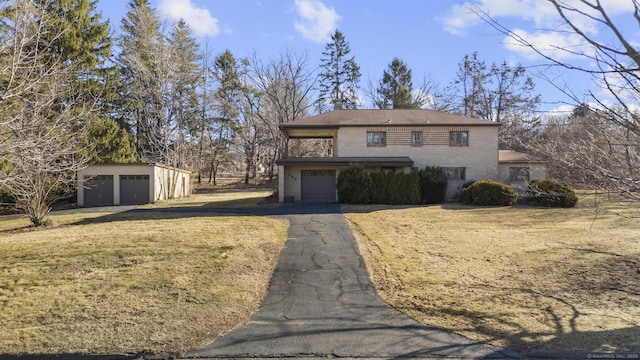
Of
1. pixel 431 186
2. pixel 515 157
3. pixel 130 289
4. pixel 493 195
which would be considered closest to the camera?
pixel 130 289

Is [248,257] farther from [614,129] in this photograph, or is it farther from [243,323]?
[614,129]

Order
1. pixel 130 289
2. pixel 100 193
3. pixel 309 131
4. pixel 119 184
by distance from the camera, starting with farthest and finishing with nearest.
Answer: pixel 309 131 < pixel 119 184 < pixel 100 193 < pixel 130 289

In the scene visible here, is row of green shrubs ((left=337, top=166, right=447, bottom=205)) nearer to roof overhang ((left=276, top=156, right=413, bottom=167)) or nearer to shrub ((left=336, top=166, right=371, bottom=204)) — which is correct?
shrub ((left=336, top=166, right=371, bottom=204))

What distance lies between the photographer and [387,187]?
23234 millimetres

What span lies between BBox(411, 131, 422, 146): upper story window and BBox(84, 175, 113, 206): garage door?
20.4m

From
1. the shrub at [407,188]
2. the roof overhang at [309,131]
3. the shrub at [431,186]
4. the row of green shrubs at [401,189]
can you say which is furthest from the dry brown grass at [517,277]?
the roof overhang at [309,131]

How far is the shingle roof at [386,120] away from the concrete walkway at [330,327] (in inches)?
692

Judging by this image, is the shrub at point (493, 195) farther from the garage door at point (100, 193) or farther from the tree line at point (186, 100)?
the garage door at point (100, 193)

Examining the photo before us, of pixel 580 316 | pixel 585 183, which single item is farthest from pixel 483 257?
pixel 585 183

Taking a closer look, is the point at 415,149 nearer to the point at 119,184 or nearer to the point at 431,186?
the point at 431,186

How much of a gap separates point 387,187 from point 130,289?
58.1ft

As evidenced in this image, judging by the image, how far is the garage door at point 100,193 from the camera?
27938 millimetres

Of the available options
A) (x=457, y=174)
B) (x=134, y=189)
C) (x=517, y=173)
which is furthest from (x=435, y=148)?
(x=134, y=189)

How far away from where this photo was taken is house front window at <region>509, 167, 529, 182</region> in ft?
85.8
